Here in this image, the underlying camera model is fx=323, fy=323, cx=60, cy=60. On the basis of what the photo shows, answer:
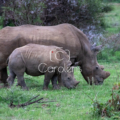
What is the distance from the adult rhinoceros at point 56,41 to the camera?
28.1ft

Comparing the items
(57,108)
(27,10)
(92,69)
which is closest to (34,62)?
(92,69)

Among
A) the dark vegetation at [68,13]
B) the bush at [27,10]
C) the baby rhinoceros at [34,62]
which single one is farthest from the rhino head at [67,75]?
the dark vegetation at [68,13]

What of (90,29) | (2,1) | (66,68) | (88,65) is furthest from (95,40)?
(66,68)

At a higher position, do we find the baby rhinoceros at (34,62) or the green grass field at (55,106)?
the baby rhinoceros at (34,62)

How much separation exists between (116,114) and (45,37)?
13.0ft

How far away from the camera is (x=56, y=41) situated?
887cm

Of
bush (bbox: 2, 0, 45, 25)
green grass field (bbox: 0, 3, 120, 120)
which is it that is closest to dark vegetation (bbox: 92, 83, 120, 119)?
green grass field (bbox: 0, 3, 120, 120)

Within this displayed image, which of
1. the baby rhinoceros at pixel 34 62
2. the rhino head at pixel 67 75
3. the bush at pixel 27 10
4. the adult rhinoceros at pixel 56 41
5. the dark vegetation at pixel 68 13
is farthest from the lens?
the dark vegetation at pixel 68 13

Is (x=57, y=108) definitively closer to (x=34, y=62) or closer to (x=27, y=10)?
(x=34, y=62)

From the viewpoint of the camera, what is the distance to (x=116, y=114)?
212 inches

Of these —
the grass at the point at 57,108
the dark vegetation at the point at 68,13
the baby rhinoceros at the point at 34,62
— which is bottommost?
the grass at the point at 57,108

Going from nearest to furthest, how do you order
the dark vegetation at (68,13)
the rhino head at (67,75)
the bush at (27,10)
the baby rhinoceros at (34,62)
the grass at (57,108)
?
the grass at (57,108) → the baby rhinoceros at (34,62) → the rhino head at (67,75) → the bush at (27,10) → the dark vegetation at (68,13)

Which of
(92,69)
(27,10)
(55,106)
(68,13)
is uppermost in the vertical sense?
(27,10)

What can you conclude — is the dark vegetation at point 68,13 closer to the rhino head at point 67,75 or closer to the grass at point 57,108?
the rhino head at point 67,75
